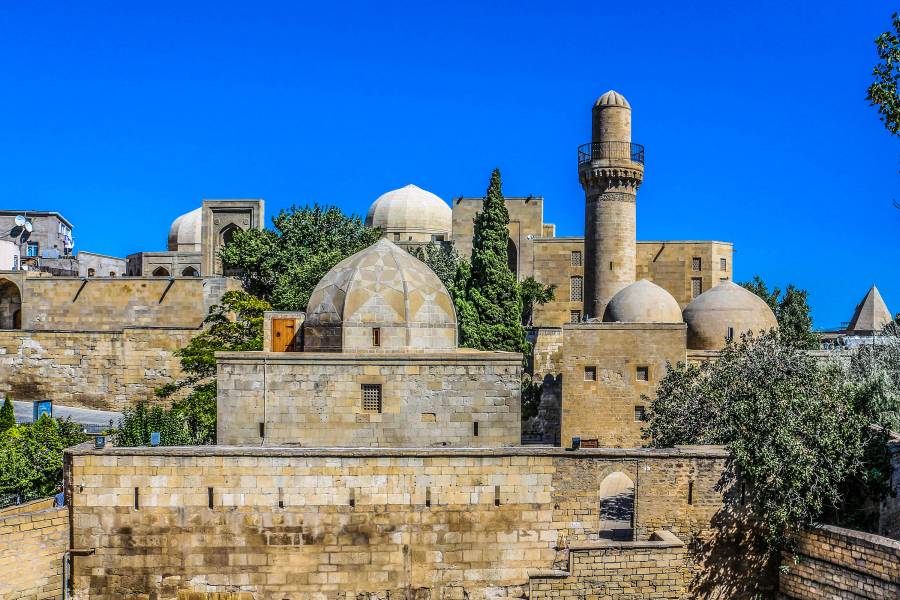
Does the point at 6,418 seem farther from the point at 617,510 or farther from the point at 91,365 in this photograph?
the point at 617,510

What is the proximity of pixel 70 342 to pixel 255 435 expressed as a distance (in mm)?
15993

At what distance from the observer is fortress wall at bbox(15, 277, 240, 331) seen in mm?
32406

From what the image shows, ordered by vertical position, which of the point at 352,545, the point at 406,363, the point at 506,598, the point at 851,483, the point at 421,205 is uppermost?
the point at 421,205

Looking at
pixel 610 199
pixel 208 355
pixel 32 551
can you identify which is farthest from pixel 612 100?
pixel 32 551

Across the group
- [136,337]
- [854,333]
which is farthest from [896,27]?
[854,333]

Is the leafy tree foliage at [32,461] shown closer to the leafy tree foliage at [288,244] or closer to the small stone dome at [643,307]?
the leafy tree foliage at [288,244]

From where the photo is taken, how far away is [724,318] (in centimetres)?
2642

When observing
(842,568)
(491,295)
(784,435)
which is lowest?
(842,568)

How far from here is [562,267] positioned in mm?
43094

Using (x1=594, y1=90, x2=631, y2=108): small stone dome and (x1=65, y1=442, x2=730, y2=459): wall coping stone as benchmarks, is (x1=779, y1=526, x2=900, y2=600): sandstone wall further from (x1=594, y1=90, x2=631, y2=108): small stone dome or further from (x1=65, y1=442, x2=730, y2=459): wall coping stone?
(x1=594, y1=90, x2=631, y2=108): small stone dome

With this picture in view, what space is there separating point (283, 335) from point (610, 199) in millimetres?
19586

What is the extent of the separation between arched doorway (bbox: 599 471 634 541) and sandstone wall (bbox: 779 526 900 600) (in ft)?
9.35

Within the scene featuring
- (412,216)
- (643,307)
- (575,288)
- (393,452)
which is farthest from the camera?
(412,216)

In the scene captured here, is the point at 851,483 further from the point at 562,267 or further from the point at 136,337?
the point at 562,267
